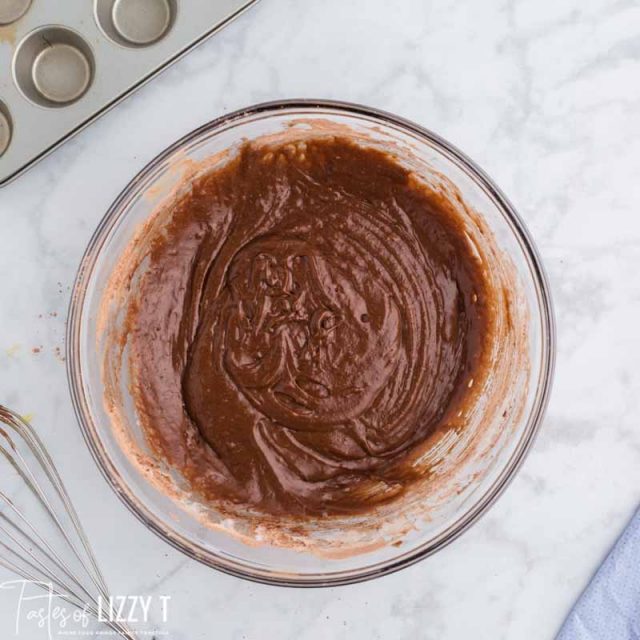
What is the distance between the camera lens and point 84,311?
167 centimetres

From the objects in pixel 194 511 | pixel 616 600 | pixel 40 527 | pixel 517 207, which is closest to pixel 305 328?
pixel 194 511

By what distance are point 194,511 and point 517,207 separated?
103cm

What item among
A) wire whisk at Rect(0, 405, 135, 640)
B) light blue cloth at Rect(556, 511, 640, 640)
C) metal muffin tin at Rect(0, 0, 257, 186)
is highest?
metal muffin tin at Rect(0, 0, 257, 186)

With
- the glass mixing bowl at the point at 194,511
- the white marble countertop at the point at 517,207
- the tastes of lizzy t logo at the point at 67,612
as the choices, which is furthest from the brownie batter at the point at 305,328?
the tastes of lizzy t logo at the point at 67,612

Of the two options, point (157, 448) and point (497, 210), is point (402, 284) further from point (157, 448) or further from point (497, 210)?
point (157, 448)

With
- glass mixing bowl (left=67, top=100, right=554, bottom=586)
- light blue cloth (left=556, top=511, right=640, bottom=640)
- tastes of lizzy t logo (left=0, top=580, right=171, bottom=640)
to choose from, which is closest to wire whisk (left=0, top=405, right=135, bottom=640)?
tastes of lizzy t logo (left=0, top=580, right=171, bottom=640)

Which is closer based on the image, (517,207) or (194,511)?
→ (194,511)

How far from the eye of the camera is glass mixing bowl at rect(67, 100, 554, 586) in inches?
64.3

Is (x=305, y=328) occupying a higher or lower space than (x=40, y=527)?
higher

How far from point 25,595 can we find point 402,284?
3.82ft

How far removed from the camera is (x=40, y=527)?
186 centimetres

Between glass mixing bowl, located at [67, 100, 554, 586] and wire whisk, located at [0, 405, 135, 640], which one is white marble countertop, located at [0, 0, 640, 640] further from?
glass mixing bowl, located at [67, 100, 554, 586]

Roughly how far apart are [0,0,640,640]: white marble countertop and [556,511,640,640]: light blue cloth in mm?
37

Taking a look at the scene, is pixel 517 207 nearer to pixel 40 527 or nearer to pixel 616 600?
pixel 616 600
